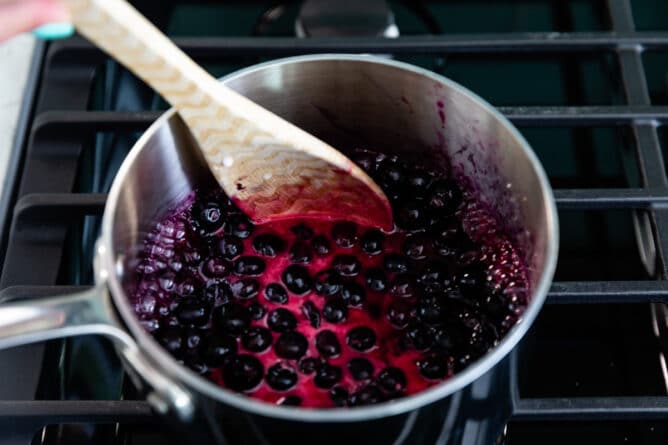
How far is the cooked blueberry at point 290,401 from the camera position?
1.79 ft

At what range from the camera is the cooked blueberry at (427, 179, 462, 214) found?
0.66m

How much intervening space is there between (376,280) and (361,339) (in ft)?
0.17

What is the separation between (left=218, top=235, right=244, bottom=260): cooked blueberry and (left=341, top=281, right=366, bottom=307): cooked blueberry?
0.08 m

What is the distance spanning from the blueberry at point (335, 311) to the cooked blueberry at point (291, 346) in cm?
3

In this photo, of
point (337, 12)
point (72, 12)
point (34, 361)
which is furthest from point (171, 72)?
point (337, 12)

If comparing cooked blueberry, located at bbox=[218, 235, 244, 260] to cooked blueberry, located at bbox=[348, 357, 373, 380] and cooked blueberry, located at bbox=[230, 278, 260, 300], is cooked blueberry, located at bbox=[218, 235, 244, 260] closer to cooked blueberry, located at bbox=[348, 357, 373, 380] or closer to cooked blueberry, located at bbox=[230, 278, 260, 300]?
cooked blueberry, located at bbox=[230, 278, 260, 300]

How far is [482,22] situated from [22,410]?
24.3 inches

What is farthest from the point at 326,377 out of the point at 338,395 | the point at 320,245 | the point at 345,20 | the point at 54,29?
the point at 345,20

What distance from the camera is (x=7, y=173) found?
0.72 meters

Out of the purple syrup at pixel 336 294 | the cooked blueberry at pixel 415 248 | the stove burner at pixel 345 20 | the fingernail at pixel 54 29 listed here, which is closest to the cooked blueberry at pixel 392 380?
the purple syrup at pixel 336 294

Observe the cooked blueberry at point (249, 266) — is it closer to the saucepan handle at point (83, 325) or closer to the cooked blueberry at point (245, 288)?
the cooked blueberry at point (245, 288)

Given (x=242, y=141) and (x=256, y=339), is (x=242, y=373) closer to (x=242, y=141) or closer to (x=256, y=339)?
(x=256, y=339)

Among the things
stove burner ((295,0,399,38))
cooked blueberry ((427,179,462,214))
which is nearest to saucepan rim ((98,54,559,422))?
cooked blueberry ((427,179,462,214))

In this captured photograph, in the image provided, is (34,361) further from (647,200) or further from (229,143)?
(647,200)
